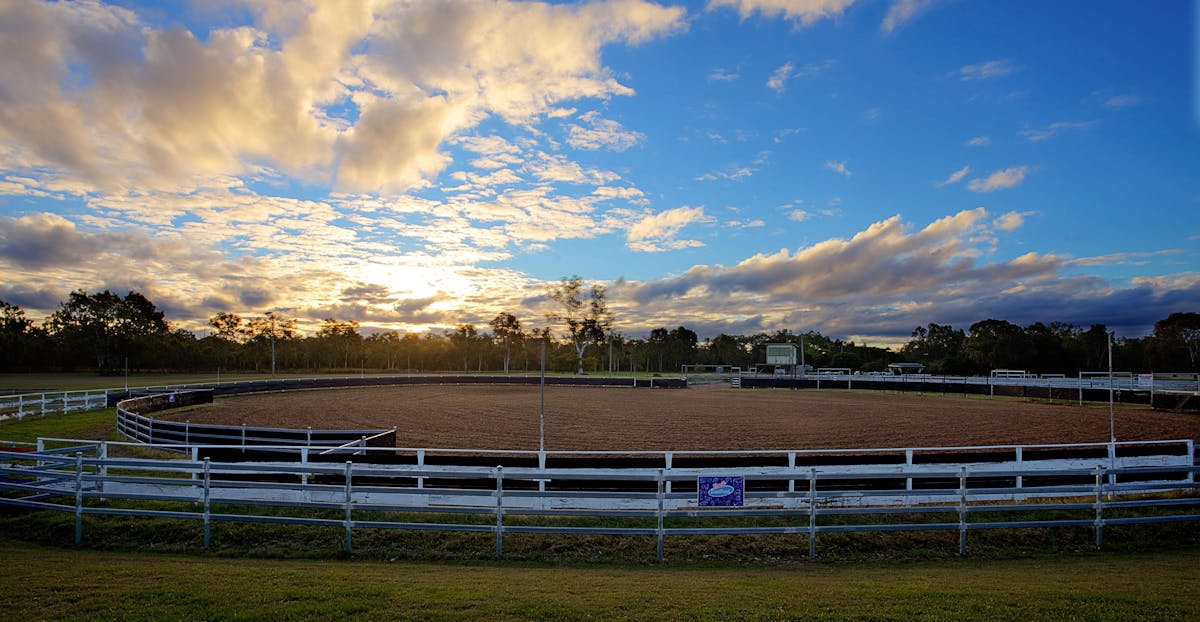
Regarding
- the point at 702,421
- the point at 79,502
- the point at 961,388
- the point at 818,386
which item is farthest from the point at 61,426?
the point at 961,388

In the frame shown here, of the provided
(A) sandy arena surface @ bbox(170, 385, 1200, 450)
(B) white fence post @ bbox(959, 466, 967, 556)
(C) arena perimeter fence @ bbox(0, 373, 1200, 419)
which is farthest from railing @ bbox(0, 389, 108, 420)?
(B) white fence post @ bbox(959, 466, 967, 556)

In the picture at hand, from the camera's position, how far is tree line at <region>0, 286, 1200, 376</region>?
94000mm

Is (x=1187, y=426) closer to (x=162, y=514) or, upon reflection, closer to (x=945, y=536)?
(x=945, y=536)

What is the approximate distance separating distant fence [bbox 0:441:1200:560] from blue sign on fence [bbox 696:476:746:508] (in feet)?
0.38

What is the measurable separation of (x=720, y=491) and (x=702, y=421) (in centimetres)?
2162

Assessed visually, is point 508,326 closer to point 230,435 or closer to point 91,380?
point 91,380

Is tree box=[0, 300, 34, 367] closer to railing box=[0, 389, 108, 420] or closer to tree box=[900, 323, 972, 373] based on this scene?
railing box=[0, 389, 108, 420]

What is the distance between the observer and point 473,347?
135875 millimetres

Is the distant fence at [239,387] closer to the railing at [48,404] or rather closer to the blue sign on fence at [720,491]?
the railing at [48,404]

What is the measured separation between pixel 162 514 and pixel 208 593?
319cm

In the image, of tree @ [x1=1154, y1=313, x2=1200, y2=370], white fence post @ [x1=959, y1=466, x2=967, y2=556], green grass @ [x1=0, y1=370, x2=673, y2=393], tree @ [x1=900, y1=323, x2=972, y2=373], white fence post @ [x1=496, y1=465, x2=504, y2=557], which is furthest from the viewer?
tree @ [x1=900, y1=323, x2=972, y2=373]

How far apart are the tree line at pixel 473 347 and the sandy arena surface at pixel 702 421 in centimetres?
4028

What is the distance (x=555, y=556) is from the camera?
27.1 feet

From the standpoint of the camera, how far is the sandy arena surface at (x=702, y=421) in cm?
2227
